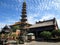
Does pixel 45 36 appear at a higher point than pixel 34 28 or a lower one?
lower

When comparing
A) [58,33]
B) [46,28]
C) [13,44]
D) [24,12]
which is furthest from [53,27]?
[24,12]

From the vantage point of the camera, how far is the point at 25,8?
169 feet

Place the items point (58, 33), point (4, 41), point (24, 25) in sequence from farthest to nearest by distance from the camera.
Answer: point (24, 25), point (58, 33), point (4, 41)

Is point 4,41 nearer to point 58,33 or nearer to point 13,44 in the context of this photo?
point 13,44

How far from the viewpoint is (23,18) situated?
5050cm

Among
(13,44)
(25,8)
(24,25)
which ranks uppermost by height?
(25,8)

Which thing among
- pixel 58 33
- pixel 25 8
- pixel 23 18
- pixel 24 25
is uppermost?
pixel 25 8

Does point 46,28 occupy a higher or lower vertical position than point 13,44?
higher

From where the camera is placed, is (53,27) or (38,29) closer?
(53,27)

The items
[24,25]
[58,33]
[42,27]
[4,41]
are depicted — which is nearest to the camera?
[4,41]

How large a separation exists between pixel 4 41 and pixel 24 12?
106 ft

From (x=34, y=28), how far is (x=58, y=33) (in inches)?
442

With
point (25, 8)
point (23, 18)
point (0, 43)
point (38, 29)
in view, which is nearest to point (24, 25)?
point (23, 18)

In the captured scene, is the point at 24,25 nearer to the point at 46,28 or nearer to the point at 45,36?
the point at 46,28
